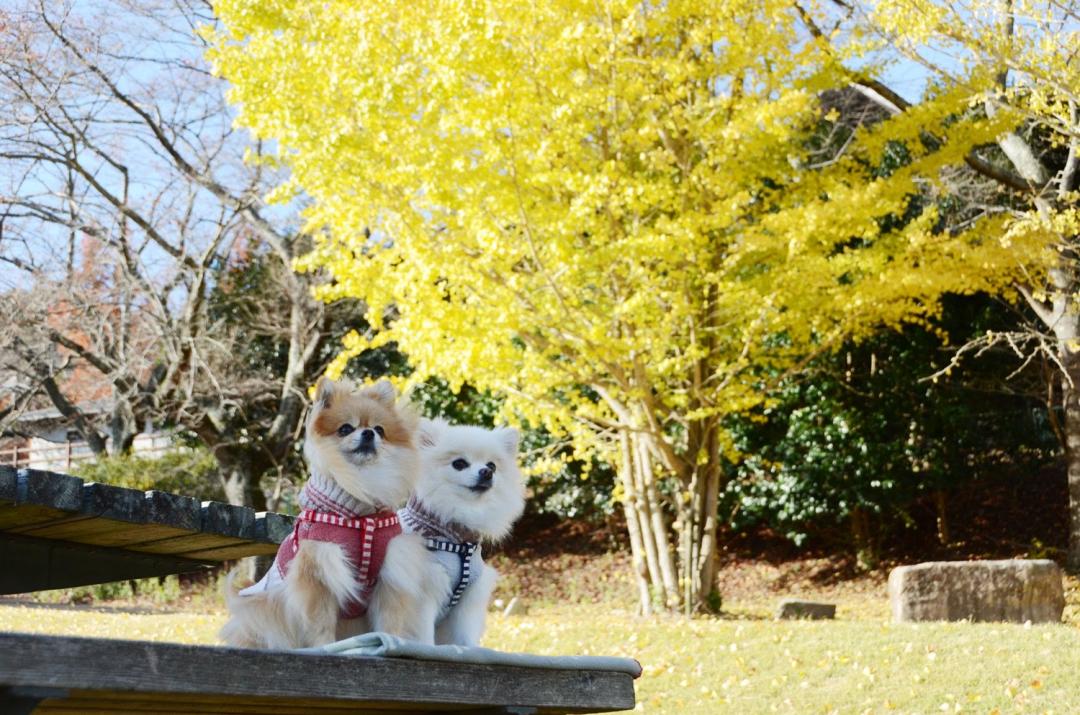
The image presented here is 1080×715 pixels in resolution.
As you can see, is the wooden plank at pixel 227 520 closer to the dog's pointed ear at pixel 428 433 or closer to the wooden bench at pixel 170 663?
the wooden bench at pixel 170 663

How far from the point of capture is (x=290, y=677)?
183cm

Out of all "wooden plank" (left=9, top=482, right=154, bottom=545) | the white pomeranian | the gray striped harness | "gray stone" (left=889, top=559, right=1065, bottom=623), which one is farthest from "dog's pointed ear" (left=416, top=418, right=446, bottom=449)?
"gray stone" (left=889, top=559, right=1065, bottom=623)

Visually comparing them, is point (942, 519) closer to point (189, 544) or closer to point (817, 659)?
point (817, 659)

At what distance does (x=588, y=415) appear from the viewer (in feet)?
33.9

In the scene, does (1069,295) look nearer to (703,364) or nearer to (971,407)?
(971,407)

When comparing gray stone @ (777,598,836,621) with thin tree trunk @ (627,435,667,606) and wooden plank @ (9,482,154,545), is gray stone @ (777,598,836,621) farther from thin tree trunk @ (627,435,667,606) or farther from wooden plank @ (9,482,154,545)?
wooden plank @ (9,482,154,545)

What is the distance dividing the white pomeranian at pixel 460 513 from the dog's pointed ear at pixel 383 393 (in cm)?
17

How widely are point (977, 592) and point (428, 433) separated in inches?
327

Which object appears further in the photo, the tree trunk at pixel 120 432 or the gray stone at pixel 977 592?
the tree trunk at pixel 120 432

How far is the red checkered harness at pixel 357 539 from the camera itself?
2.25m

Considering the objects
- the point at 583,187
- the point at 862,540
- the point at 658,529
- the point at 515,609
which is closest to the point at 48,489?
the point at 583,187

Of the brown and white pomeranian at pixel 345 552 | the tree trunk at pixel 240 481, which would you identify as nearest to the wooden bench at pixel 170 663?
the brown and white pomeranian at pixel 345 552

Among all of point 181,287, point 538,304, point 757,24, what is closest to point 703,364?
point 538,304

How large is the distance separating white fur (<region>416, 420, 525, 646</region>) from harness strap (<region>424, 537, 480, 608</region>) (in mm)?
16
